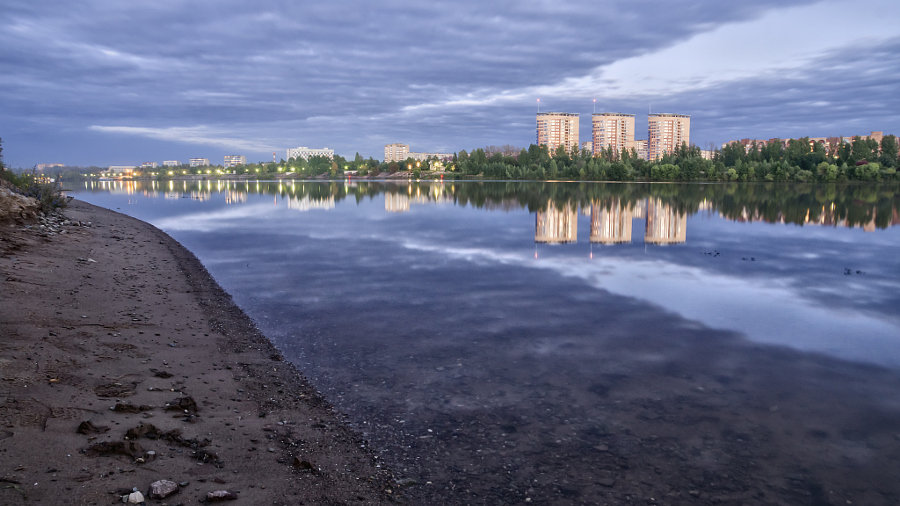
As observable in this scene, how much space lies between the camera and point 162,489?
6.08 metres

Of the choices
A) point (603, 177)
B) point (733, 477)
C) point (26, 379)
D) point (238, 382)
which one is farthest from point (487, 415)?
point (603, 177)

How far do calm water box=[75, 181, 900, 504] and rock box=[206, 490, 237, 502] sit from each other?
6.74 ft

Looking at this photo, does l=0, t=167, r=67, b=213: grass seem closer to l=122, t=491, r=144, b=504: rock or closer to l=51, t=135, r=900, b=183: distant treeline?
l=122, t=491, r=144, b=504: rock

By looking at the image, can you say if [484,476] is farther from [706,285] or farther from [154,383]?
[706,285]

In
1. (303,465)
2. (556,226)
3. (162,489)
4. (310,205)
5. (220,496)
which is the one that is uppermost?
(310,205)

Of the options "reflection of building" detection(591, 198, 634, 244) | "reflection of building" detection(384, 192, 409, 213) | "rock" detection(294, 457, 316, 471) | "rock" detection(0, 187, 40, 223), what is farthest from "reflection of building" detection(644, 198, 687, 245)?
"rock" detection(0, 187, 40, 223)

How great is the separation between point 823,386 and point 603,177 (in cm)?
17036

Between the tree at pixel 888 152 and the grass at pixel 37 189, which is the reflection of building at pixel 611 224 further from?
the tree at pixel 888 152

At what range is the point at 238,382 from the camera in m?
10.0

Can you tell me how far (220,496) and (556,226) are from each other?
3440cm

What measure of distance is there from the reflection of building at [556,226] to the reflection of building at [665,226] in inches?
176

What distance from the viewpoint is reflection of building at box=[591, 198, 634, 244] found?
31.9 meters

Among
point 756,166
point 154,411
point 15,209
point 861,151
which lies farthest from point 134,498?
point 861,151

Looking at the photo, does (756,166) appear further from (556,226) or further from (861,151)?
(556,226)
